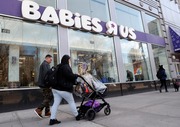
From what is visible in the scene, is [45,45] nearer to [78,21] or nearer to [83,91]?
[78,21]

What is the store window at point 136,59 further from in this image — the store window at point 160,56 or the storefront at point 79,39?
the store window at point 160,56

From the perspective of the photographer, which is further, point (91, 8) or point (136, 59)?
point (136, 59)

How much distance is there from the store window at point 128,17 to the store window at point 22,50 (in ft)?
19.5

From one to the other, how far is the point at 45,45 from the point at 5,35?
1.80 meters

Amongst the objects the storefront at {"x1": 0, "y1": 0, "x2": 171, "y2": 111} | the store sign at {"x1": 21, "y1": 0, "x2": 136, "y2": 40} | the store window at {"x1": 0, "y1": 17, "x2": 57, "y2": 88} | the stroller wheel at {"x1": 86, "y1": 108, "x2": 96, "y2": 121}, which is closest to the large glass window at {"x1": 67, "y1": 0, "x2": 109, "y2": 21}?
the storefront at {"x1": 0, "y1": 0, "x2": 171, "y2": 111}

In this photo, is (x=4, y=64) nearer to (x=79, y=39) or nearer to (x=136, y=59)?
(x=79, y=39)

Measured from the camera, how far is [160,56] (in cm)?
1414

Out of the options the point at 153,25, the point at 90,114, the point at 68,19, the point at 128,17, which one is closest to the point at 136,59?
the point at 128,17

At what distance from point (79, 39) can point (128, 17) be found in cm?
541

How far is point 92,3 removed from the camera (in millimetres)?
10734

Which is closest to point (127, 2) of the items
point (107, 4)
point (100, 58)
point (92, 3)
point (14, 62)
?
point (107, 4)

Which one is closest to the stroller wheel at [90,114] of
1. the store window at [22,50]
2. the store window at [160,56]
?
the store window at [22,50]

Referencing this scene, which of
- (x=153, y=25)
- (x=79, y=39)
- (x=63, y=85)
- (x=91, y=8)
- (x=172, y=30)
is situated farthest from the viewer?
(x=172, y=30)

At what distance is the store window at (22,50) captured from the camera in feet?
22.2
